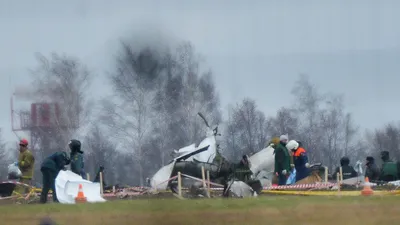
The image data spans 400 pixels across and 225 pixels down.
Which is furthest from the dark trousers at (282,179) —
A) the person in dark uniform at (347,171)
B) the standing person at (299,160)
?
the person in dark uniform at (347,171)

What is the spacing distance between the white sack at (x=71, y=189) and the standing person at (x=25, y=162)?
8.85 ft

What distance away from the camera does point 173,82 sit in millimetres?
18219

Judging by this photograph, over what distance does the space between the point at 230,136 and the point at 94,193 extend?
11.5m

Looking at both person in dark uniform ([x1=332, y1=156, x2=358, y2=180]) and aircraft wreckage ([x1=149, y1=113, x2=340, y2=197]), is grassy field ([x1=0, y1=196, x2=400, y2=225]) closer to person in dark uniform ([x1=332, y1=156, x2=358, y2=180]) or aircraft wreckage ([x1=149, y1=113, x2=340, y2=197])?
aircraft wreckage ([x1=149, y1=113, x2=340, y2=197])

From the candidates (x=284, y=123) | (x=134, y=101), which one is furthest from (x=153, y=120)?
(x=284, y=123)

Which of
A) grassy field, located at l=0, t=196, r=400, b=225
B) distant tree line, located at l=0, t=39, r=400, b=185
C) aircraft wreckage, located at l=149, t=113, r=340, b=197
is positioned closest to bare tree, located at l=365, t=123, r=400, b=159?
distant tree line, located at l=0, t=39, r=400, b=185

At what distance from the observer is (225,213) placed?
51.8 feet

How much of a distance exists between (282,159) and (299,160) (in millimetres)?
1816

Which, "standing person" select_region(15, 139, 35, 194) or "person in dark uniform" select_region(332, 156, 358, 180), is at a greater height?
"standing person" select_region(15, 139, 35, 194)

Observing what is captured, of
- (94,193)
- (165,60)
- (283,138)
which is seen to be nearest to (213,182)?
(283,138)

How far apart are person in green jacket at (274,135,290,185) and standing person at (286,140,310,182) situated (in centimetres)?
138

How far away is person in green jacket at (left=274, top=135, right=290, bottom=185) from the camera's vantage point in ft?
83.9

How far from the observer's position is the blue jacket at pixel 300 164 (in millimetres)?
27344

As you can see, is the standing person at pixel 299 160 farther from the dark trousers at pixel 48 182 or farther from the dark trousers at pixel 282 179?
the dark trousers at pixel 48 182
